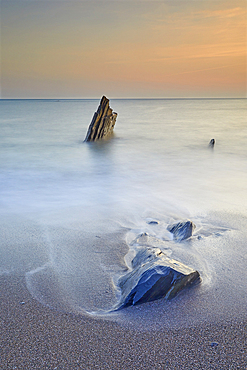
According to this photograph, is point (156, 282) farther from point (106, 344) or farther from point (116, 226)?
point (116, 226)

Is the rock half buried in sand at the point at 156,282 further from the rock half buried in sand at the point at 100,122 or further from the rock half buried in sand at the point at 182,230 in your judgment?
the rock half buried in sand at the point at 100,122

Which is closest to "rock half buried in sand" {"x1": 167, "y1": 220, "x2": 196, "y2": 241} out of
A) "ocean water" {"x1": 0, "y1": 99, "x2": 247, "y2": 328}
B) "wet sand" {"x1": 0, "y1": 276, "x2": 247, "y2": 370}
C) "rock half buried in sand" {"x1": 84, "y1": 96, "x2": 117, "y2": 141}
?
"ocean water" {"x1": 0, "y1": 99, "x2": 247, "y2": 328}

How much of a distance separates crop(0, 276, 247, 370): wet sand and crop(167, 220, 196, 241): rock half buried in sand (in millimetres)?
1513

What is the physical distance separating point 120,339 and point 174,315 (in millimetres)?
493

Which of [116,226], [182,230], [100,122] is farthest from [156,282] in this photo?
[100,122]

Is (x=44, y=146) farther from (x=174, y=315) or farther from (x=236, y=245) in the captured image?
(x=174, y=315)

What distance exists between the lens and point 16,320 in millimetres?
2213

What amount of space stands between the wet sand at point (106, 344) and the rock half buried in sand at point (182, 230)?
1.51 m

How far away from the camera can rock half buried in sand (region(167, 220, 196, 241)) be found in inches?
146

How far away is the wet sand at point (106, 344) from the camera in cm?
184

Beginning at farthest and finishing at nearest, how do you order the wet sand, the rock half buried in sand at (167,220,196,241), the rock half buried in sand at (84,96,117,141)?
the rock half buried in sand at (84,96,117,141) → the rock half buried in sand at (167,220,196,241) → the wet sand

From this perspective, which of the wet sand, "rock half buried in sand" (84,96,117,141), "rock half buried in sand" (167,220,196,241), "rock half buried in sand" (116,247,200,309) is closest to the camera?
the wet sand

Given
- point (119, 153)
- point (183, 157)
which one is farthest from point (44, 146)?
point (183, 157)

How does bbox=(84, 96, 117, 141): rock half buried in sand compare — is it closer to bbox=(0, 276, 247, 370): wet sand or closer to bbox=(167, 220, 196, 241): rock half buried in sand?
bbox=(167, 220, 196, 241): rock half buried in sand
